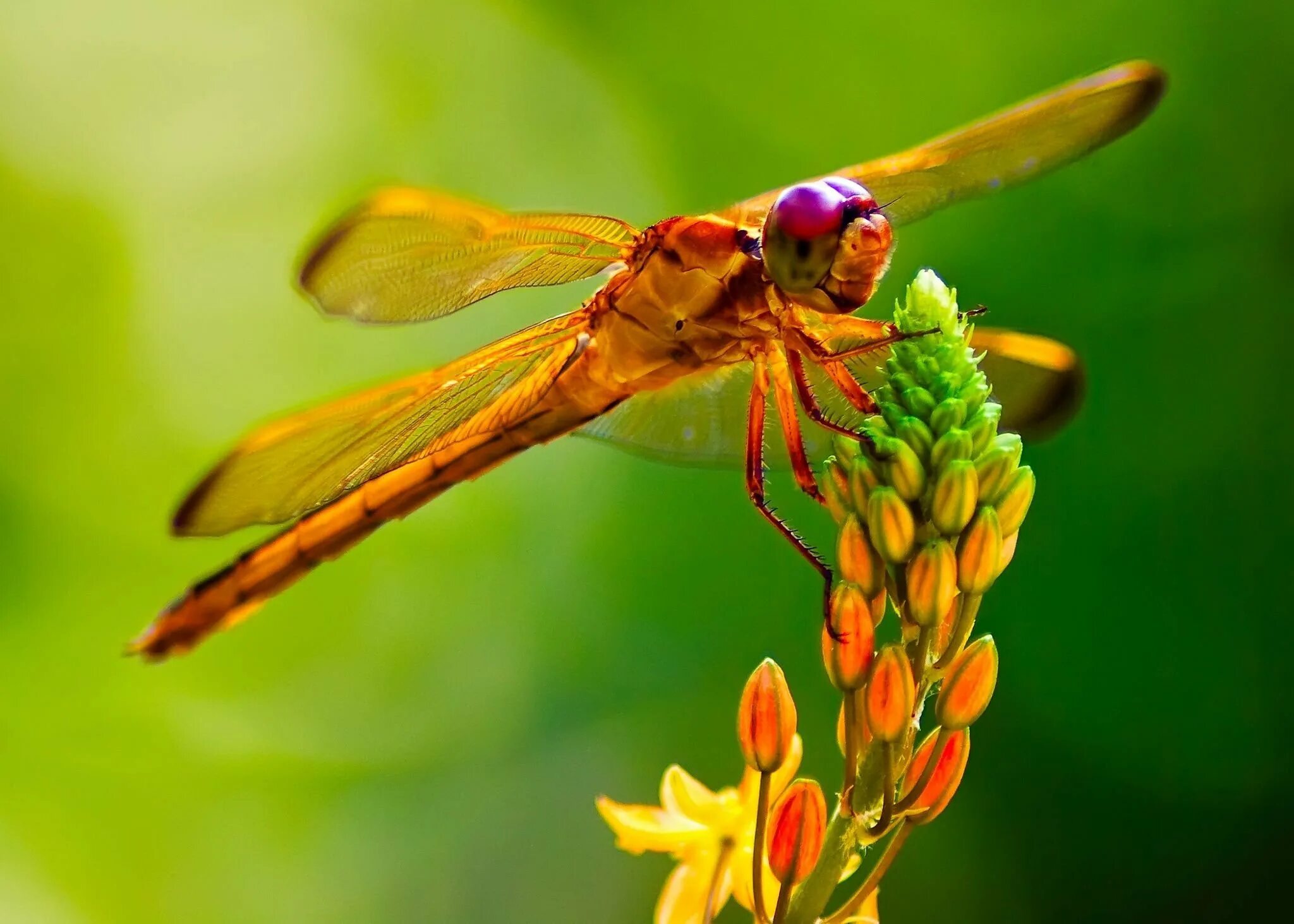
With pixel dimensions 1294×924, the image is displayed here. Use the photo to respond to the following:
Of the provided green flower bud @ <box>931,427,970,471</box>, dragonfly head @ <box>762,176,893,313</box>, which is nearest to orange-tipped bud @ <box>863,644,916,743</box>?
green flower bud @ <box>931,427,970,471</box>

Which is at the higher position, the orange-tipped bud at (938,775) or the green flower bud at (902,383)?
the green flower bud at (902,383)

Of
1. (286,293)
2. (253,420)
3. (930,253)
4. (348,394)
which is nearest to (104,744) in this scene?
(253,420)

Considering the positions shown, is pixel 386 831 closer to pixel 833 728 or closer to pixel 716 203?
pixel 833 728

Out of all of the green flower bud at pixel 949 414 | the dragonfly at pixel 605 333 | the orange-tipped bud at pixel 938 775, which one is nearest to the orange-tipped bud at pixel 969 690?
the orange-tipped bud at pixel 938 775

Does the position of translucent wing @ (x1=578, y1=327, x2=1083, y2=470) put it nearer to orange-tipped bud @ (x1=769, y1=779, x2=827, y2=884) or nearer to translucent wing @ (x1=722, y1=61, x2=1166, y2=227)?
translucent wing @ (x1=722, y1=61, x2=1166, y2=227)

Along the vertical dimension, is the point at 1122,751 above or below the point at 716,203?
below

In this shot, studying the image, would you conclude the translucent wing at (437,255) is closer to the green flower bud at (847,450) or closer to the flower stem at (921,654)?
the green flower bud at (847,450)
